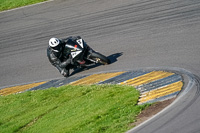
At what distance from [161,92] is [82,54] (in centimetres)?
462

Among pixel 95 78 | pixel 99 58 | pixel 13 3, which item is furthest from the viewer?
pixel 13 3

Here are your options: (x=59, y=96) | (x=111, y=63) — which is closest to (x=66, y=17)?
(x=111, y=63)

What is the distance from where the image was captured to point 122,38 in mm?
17203

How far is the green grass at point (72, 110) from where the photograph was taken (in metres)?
10.3

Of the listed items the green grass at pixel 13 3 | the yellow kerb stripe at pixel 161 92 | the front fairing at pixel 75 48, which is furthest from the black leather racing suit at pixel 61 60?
the green grass at pixel 13 3

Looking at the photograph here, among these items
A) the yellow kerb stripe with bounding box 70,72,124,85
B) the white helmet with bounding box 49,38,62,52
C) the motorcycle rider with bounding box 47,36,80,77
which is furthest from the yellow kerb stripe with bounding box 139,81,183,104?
the motorcycle rider with bounding box 47,36,80,77

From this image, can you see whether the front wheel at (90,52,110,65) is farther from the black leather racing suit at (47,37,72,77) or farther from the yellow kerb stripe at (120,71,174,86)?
the yellow kerb stripe at (120,71,174,86)

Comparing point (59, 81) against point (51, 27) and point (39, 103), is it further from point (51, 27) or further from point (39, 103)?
point (51, 27)

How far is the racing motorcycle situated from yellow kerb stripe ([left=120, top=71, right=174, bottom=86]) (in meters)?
2.25

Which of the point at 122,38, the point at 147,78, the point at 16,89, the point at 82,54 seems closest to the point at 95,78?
the point at 82,54

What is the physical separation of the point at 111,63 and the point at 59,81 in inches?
73.7

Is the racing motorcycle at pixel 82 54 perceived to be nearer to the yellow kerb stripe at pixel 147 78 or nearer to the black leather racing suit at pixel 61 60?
the black leather racing suit at pixel 61 60

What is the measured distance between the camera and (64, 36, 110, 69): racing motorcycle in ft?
49.5

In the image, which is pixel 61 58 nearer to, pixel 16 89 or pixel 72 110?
pixel 16 89
